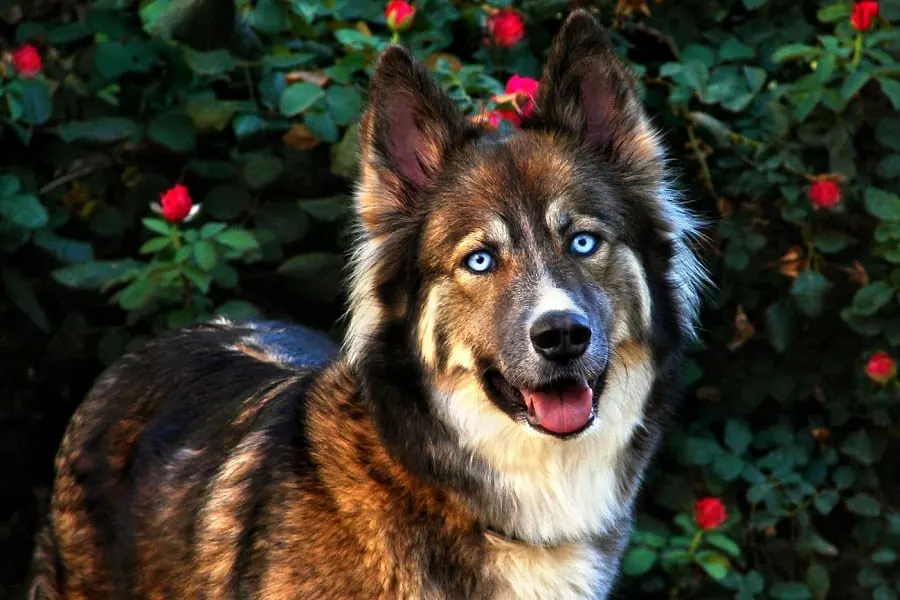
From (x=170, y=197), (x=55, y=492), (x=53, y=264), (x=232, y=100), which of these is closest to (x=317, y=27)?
(x=232, y=100)

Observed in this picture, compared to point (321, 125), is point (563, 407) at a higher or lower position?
lower

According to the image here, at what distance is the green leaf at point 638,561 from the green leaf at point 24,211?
2322mm

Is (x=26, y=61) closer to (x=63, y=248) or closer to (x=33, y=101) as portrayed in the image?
(x=33, y=101)

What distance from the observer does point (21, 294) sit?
191 inches

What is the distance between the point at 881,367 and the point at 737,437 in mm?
589

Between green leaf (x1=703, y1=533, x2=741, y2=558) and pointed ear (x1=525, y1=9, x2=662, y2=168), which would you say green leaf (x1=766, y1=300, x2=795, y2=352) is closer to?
green leaf (x1=703, y1=533, x2=741, y2=558)

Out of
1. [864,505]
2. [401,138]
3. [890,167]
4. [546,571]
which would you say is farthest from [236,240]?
[864,505]

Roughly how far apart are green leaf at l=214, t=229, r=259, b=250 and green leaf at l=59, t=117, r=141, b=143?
601 mm

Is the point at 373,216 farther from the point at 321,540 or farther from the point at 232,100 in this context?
the point at 232,100

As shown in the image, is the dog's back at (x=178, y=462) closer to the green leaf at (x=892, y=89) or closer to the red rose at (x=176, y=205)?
→ the red rose at (x=176, y=205)

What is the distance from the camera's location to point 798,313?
16.9ft

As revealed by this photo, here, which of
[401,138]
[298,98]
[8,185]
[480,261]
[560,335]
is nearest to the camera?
[560,335]

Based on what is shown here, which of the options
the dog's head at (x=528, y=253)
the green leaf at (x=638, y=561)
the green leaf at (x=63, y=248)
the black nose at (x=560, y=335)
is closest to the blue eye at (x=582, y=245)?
the dog's head at (x=528, y=253)

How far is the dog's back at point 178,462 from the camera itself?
3.48 metres
